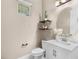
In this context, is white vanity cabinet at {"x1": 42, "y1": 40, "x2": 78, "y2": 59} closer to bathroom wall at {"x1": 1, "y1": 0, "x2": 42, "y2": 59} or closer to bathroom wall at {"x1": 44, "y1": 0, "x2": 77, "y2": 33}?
bathroom wall at {"x1": 44, "y1": 0, "x2": 77, "y2": 33}

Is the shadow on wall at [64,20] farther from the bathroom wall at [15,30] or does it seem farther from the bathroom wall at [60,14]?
the bathroom wall at [15,30]

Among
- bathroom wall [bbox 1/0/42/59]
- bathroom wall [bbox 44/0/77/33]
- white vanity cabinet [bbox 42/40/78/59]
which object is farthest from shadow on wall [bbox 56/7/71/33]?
bathroom wall [bbox 1/0/42/59]

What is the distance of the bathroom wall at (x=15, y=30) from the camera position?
2275 millimetres

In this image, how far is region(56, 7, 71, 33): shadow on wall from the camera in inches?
93.4

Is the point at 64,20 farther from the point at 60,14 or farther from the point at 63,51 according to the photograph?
the point at 63,51

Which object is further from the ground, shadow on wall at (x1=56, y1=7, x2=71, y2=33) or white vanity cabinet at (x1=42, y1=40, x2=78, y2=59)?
shadow on wall at (x1=56, y1=7, x2=71, y2=33)

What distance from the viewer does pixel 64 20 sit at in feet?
8.25

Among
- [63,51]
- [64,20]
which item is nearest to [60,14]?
[64,20]

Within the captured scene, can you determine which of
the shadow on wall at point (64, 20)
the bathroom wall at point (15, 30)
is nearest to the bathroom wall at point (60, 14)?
the shadow on wall at point (64, 20)

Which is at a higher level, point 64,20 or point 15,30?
point 64,20

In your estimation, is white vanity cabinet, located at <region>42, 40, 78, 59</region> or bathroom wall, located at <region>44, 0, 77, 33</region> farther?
bathroom wall, located at <region>44, 0, 77, 33</region>

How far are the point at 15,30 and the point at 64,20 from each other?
1.43m

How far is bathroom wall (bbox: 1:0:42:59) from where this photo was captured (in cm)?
228

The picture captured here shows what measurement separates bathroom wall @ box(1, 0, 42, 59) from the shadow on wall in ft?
2.89
